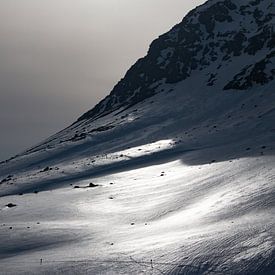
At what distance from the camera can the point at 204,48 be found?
4311 inches

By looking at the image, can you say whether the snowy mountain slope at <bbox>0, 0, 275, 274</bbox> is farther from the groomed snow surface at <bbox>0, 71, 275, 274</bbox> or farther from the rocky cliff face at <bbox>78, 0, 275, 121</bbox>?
the rocky cliff face at <bbox>78, 0, 275, 121</bbox>

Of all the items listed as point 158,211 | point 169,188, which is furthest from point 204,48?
point 158,211

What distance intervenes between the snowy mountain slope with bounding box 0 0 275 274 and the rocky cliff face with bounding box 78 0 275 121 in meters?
A: 0.71

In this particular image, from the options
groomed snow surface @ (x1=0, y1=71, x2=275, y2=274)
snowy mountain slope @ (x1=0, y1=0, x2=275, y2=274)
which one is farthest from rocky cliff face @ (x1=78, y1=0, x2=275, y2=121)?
groomed snow surface @ (x1=0, y1=71, x2=275, y2=274)

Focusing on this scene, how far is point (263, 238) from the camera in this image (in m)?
12.7

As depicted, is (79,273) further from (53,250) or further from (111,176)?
(111,176)

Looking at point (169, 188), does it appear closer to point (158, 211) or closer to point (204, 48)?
point (158, 211)

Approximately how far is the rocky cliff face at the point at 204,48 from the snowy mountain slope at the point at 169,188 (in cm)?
71

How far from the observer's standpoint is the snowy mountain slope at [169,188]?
535 inches

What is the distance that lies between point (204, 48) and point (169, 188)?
8537 centimetres

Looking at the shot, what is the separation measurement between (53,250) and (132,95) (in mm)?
96896

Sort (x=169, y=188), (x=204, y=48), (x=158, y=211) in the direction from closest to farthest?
(x=158, y=211) → (x=169, y=188) → (x=204, y=48)

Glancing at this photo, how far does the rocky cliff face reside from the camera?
97.3 metres

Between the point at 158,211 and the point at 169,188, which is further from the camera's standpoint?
the point at 169,188
